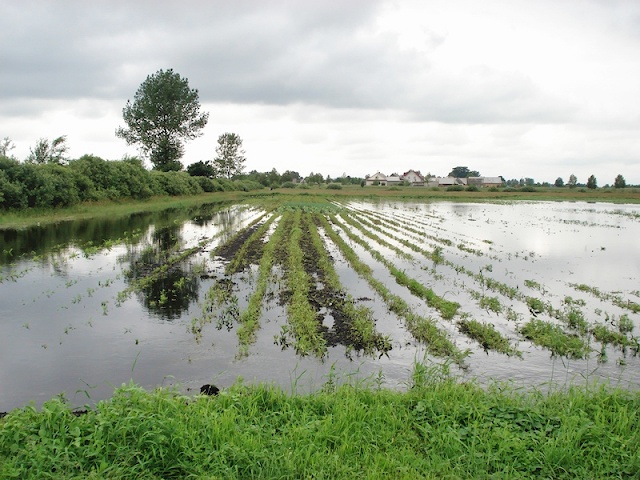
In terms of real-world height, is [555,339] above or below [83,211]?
below

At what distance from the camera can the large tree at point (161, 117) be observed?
57750 millimetres

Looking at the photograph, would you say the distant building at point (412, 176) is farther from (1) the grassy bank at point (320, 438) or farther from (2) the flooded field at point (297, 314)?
(1) the grassy bank at point (320, 438)

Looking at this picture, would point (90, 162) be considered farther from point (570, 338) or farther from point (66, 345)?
point (570, 338)

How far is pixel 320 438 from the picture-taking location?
426 centimetres

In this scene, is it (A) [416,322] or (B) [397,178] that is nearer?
(A) [416,322]

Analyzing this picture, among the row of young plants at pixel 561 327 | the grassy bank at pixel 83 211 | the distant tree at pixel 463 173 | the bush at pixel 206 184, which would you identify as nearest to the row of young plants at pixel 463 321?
the row of young plants at pixel 561 327

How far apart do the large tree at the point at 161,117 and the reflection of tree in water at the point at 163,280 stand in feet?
145

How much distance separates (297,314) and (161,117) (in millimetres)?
56994

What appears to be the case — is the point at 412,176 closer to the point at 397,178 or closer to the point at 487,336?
the point at 397,178

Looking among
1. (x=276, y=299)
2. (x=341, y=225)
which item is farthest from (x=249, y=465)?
(x=341, y=225)

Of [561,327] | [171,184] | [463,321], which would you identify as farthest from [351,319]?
[171,184]

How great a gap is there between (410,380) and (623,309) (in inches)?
276

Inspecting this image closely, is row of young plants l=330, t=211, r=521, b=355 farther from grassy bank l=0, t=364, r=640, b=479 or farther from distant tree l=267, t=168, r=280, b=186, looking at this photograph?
distant tree l=267, t=168, r=280, b=186

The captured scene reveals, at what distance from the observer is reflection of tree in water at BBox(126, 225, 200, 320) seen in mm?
9633
